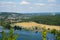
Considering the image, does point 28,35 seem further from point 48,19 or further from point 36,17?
point 48,19

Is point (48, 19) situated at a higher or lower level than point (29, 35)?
higher

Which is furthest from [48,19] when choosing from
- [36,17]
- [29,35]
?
[29,35]

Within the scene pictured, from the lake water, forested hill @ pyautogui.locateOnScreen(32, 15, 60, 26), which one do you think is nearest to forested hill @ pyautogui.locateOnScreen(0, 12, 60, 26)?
forested hill @ pyautogui.locateOnScreen(32, 15, 60, 26)

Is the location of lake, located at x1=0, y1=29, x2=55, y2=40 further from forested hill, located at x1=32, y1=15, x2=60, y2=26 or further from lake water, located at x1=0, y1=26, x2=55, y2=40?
forested hill, located at x1=32, y1=15, x2=60, y2=26

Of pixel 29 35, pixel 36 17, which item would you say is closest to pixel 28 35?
pixel 29 35

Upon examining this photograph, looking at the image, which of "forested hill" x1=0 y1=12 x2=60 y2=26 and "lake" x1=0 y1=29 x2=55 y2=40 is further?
"forested hill" x1=0 y1=12 x2=60 y2=26

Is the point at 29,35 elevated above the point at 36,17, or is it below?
→ below

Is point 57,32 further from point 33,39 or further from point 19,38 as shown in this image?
point 19,38

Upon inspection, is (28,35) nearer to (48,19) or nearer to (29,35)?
(29,35)

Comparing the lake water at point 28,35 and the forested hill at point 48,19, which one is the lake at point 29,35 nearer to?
the lake water at point 28,35

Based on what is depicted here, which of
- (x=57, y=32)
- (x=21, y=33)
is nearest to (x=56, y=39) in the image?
(x=57, y=32)

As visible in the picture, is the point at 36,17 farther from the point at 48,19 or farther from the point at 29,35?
the point at 29,35
